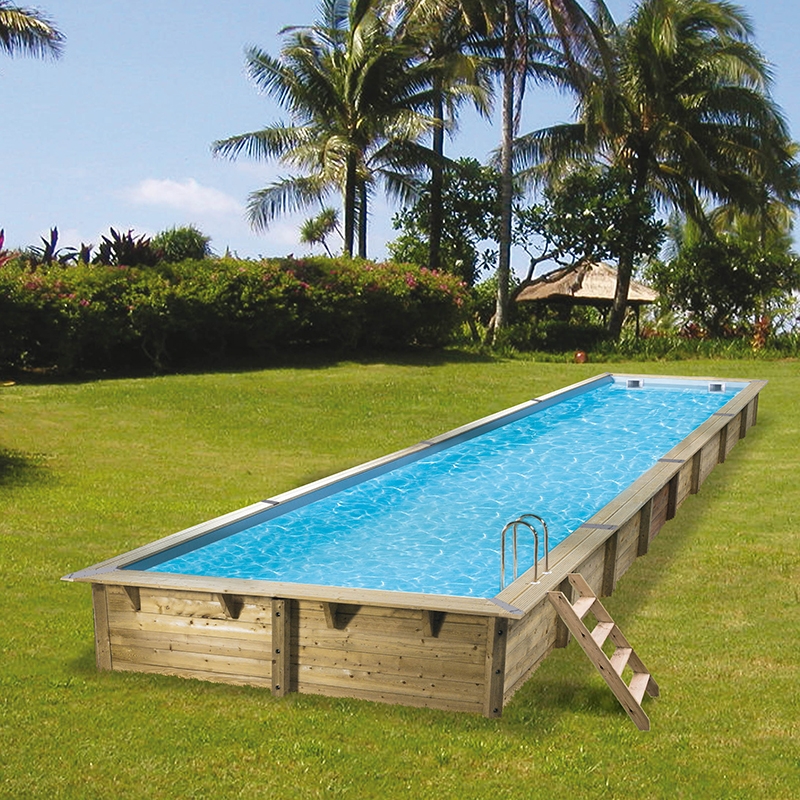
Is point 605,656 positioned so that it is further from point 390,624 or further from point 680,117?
point 680,117

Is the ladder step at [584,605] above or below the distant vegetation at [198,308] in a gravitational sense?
below

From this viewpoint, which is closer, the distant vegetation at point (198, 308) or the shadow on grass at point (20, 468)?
the shadow on grass at point (20, 468)

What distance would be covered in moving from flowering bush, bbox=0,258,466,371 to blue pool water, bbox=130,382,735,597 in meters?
5.93

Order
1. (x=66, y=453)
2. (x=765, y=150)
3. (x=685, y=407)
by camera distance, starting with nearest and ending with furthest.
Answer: (x=66, y=453) → (x=685, y=407) → (x=765, y=150)

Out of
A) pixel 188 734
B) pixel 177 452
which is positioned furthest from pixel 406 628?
pixel 177 452

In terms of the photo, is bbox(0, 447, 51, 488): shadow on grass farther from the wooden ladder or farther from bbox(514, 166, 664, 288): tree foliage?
bbox(514, 166, 664, 288): tree foliage

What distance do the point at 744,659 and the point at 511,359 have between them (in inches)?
671

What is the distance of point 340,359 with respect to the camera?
67.7 feet

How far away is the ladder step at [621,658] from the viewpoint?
551 centimetres

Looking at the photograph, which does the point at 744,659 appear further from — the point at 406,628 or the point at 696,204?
the point at 696,204

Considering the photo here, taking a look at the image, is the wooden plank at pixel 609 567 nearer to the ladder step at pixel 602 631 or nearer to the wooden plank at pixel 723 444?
the ladder step at pixel 602 631

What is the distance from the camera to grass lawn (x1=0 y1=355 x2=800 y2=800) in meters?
4.72

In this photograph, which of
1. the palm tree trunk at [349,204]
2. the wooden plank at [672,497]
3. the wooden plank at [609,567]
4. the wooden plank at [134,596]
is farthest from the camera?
the palm tree trunk at [349,204]

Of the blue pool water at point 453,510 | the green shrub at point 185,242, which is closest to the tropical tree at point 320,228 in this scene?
the green shrub at point 185,242
